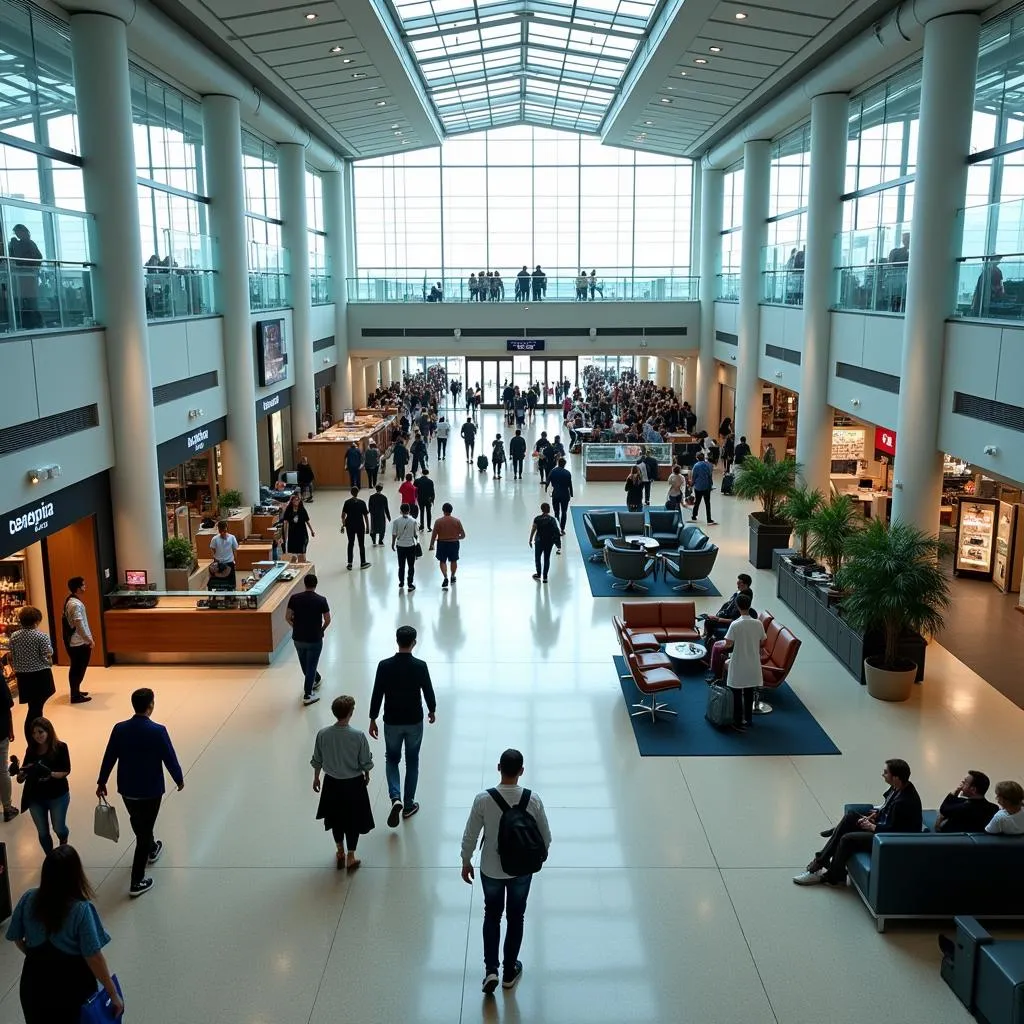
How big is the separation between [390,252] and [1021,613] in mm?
26221

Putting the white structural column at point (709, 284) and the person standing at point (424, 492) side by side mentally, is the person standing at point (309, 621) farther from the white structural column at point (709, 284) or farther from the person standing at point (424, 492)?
the white structural column at point (709, 284)

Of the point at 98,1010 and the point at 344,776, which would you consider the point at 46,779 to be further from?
the point at 98,1010

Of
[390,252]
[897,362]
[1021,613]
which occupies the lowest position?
[1021,613]

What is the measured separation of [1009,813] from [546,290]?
26100 mm

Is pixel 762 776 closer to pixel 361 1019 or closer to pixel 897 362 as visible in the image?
pixel 361 1019

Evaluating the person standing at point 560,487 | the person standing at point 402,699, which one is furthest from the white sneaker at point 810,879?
the person standing at point 560,487

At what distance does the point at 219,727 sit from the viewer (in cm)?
979

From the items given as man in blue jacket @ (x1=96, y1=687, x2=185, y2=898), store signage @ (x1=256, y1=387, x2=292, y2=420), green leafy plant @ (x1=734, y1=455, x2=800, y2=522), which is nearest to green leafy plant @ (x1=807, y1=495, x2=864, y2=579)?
green leafy plant @ (x1=734, y1=455, x2=800, y2=522)

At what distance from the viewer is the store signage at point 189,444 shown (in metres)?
14.5

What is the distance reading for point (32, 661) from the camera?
353 inches

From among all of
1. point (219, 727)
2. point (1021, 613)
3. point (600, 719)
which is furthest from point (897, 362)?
point (219, 727)

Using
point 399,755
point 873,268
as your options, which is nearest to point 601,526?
point 873,268

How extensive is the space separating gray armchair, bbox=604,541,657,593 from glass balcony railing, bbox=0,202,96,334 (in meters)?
7.93

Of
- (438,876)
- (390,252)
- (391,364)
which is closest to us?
(438,876)
